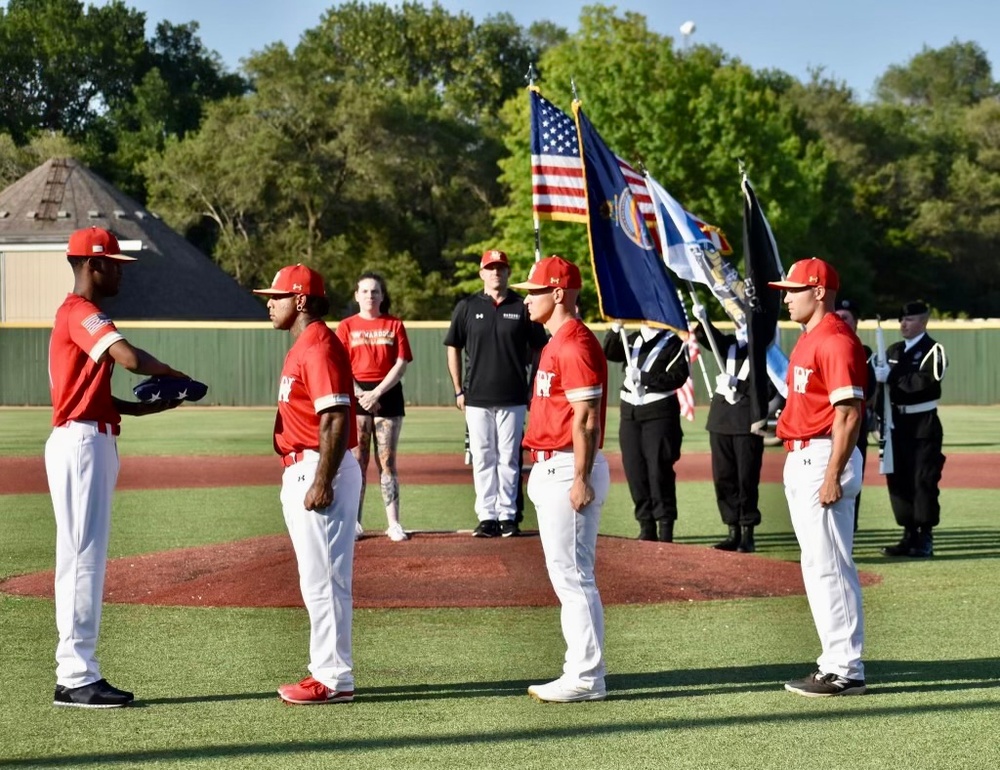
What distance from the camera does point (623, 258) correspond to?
11.5 meters

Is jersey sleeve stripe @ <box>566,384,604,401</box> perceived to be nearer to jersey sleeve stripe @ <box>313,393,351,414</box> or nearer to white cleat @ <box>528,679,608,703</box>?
jersey sleeve stripe @ <box>313,393,351,414</box>

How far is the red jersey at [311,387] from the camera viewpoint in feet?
21.2

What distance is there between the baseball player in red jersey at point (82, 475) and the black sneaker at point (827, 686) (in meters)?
3.03

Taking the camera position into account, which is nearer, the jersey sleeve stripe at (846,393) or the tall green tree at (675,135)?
the jersey sleeve stripe at (846,393)

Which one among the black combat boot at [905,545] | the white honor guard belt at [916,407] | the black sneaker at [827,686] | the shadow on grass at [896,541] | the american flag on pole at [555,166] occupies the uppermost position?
the american flag on pole at [555,166]

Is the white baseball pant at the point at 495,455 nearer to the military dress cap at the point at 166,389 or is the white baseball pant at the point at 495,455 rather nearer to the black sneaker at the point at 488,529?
the black sneaker at the point at 488,529

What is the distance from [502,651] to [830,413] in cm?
223

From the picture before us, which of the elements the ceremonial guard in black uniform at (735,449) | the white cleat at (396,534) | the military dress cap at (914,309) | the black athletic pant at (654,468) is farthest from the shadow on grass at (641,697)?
the military dress cap at (914,309)

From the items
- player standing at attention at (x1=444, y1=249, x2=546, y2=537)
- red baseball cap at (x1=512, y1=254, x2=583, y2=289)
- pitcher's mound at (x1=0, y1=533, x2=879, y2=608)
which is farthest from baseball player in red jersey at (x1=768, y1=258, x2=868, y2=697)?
player standing at attention at (x1=444, y1=249, x2=546, y2=537)

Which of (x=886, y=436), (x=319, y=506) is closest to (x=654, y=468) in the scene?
(x=886, y=436)

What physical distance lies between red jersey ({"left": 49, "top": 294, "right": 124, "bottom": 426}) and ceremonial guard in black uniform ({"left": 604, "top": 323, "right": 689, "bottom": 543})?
6.00 m

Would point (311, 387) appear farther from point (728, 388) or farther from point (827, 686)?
point (728, 388)

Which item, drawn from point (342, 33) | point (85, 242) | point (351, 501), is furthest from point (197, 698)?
point (342, 33)

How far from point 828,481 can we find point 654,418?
543 cm
